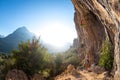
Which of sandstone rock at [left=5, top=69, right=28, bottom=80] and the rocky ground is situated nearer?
the rocky ground

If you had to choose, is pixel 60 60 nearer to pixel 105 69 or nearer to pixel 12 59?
pixel 12 59

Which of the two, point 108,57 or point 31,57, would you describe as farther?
point 31,57

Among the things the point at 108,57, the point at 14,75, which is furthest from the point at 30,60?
the point at 108,57

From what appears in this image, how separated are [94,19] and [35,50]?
9.72 metres

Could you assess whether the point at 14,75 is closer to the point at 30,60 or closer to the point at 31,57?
the point at 30,60

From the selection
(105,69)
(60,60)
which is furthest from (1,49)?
(105,69)

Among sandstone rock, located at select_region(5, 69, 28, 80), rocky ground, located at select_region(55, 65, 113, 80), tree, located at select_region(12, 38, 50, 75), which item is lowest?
rocky ground, located at select_region(55, 65, 113, 80)

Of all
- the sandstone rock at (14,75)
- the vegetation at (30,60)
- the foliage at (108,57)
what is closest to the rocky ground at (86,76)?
the foliage at (108,57)

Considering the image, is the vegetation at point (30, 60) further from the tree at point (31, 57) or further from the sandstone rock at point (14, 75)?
the sandstone rock at point (14, 75)

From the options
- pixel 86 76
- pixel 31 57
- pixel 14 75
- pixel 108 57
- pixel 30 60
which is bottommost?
pixel 86 76

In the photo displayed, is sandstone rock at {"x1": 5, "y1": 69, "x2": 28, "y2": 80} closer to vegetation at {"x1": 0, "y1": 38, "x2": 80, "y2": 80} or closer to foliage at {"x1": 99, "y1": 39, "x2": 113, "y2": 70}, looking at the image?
vegetation at {"x1": 0, "y1": 38, "x2": 80, "y2": 80}

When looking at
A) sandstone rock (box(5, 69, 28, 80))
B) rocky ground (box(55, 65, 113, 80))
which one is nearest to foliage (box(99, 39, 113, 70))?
rocky ground (box(55, 65, 113, 80))

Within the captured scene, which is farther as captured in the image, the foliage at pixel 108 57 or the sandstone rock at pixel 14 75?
the sandstone rock at pixel 14 75

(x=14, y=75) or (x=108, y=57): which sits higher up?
(x=108, y=57)
